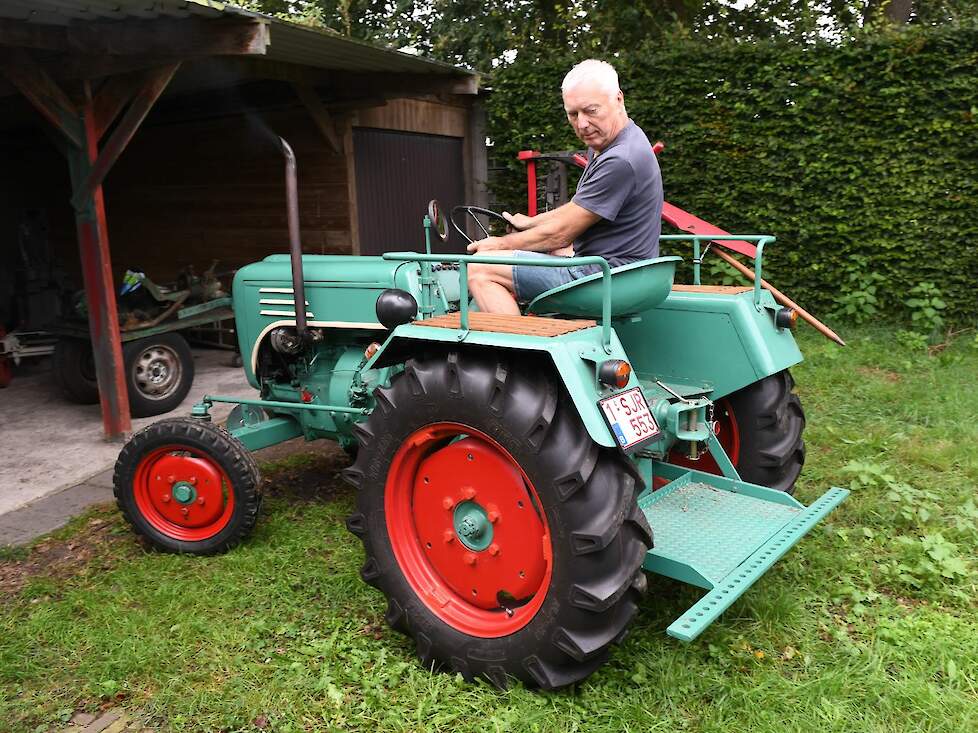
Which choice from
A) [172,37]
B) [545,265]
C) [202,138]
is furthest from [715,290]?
[202,138]

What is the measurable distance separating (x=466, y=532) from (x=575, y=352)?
0.63 metres

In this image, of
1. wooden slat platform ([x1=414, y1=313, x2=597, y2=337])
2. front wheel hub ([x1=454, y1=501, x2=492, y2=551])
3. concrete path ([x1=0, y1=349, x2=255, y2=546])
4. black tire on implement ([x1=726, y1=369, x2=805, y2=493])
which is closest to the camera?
wooden slat platform ([x1=414, y1=313, x2=597, y2=337])

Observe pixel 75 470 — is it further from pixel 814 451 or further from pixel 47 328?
pixel 814 451

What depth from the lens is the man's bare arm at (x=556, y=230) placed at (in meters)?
2.52

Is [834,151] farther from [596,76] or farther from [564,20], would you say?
[596,76]

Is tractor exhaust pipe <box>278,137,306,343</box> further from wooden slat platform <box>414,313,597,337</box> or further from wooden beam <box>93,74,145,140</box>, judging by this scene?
wooden beam <box>93,74,145,140</box>

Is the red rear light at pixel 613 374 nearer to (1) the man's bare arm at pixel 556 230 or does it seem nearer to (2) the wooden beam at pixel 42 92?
(1) the man's bare arm at pixel 556 230

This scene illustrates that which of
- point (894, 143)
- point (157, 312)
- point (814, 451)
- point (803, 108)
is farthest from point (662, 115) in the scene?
point (157, 312)

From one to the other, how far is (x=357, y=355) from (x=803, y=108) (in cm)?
521

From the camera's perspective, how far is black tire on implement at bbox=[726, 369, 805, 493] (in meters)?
2.90

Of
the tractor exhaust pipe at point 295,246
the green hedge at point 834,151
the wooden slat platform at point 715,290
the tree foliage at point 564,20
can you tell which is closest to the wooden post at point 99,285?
the tractor exhaust pipe at point 295,246

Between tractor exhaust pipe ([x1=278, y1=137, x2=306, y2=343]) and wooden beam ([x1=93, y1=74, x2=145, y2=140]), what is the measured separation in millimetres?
2036

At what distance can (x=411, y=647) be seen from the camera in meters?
2.46

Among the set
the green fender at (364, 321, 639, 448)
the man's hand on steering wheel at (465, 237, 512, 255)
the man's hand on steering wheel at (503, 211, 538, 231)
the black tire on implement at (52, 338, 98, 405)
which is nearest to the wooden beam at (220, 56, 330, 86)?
the black tire on implement at (52, 338, 98, 405)
